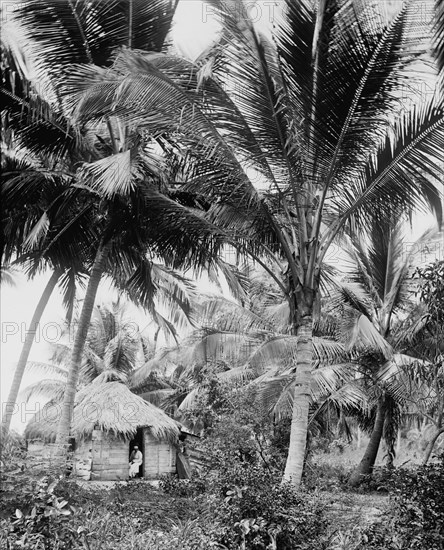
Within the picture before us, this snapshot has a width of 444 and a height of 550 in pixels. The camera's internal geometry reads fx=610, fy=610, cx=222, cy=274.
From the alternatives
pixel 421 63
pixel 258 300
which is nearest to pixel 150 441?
pixel 258 300

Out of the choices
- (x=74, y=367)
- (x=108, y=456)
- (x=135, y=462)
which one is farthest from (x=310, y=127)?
(x=135, y=462)

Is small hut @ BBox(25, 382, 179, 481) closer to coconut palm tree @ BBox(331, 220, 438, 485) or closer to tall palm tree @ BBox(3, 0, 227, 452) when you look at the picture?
coconut palm tree @ BBox(331, 220, 438, 485)

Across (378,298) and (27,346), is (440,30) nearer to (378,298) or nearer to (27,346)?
(27,346)

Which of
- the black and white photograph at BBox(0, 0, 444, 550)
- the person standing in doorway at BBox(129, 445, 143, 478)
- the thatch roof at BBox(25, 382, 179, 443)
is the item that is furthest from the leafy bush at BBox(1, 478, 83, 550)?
the person standing in doorway at BBox(129, 445, 143, 478)

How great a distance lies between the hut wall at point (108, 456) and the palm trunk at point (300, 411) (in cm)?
954

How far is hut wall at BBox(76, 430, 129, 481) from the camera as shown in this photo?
15263 mm

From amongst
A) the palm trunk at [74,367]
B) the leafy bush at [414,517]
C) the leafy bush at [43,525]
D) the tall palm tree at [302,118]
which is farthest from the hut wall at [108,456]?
the leafy bush at [43,525]

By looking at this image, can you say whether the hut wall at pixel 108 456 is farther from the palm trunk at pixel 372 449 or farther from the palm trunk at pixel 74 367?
the palm trunk at pixel 74 367

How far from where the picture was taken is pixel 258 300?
1852 cm

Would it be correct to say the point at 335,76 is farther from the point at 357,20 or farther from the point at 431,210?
the point at 431,210

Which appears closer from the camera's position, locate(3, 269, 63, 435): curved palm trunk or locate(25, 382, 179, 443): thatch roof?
locate(3, 269, 63, 435): curved palm trunk

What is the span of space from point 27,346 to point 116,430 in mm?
6215

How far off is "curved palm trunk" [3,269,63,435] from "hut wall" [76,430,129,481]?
5681 millimetres

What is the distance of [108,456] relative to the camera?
610 inches
